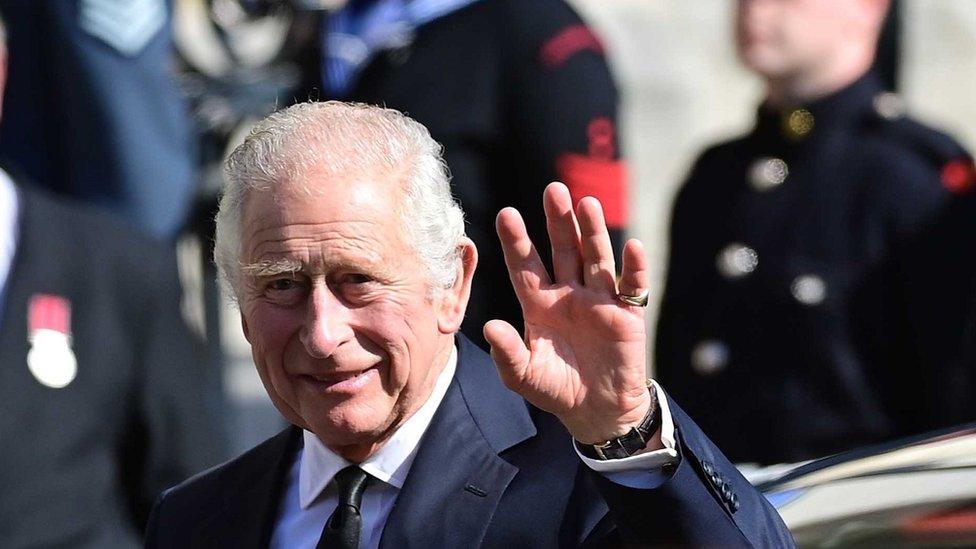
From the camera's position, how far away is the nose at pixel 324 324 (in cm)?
261

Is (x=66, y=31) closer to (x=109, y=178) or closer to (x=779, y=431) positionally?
(x=109, y=178)

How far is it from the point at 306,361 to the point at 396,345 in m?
0.12

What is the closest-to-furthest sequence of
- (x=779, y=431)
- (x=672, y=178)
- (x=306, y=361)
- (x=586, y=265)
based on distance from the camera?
(x=586, y=265)
(x=306, y=361)
(x=779, y=431)
(x=672, y=178)

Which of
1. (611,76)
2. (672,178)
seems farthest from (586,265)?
(672,178)

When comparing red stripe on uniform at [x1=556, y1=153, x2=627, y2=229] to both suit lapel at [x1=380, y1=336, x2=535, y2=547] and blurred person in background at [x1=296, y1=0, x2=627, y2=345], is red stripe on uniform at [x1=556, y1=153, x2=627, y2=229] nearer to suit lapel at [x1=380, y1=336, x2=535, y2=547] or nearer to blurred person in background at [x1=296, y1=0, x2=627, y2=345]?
blurred person in background at [x1=296, y1=0, x2=627, y2=345]

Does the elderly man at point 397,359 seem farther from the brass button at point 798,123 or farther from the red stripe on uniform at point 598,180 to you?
the brass button at point 798,123

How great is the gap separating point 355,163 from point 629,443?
529 mm

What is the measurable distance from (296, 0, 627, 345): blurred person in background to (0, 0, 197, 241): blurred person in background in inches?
46.1

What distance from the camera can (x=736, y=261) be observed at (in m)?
4.39

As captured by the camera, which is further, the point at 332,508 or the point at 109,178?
the point at 109,178

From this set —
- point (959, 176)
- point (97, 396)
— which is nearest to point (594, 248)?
point (97, 396)

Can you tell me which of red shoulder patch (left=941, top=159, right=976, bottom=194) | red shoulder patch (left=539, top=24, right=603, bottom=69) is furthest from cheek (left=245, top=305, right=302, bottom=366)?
red shoulder patch (left=941, top=159, right=976, bottom=194)

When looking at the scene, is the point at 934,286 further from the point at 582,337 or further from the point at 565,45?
the point at 582,337

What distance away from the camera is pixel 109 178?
18.0 ft
